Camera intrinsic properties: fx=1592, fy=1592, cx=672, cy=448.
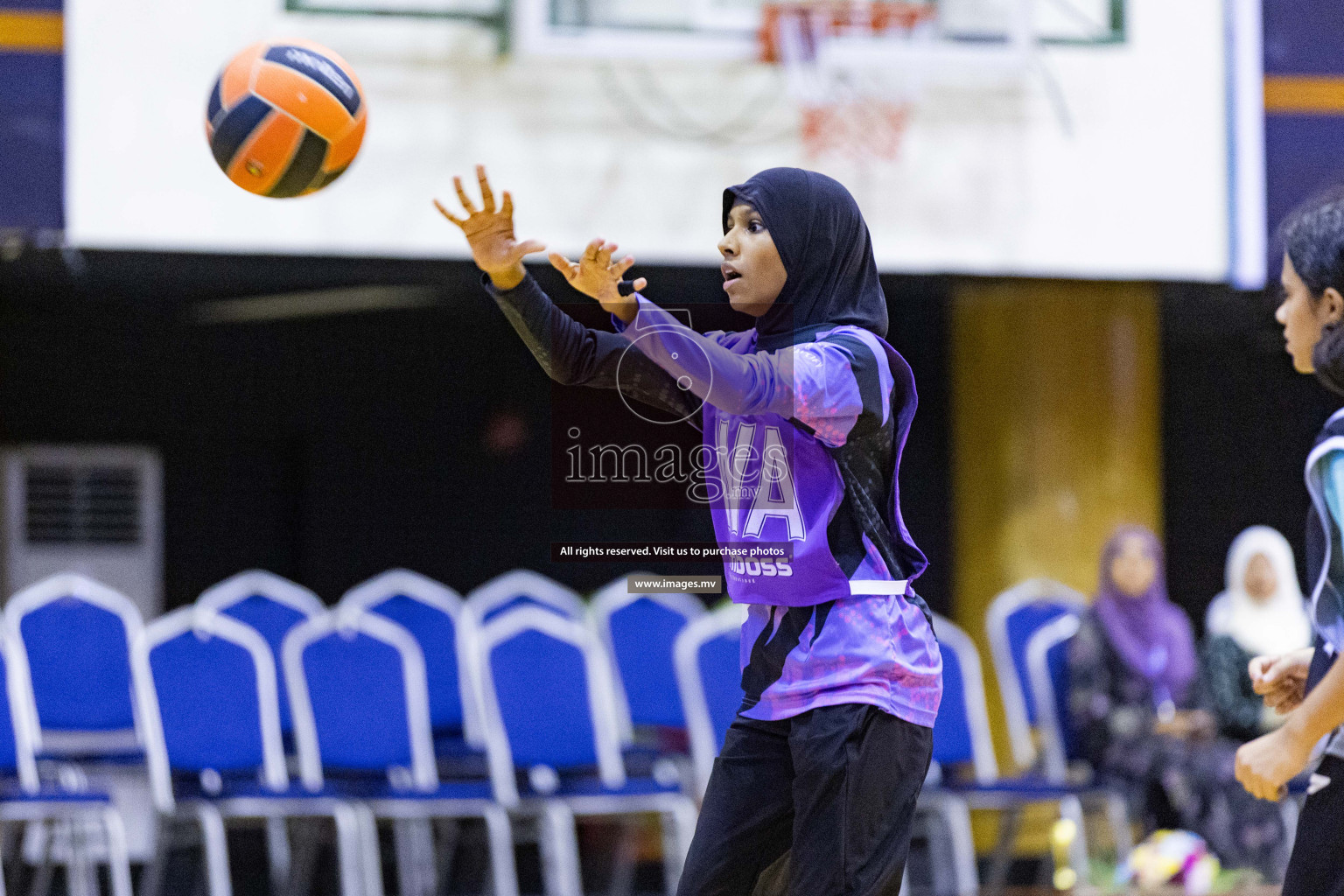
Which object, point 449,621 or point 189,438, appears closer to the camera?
point 449,621

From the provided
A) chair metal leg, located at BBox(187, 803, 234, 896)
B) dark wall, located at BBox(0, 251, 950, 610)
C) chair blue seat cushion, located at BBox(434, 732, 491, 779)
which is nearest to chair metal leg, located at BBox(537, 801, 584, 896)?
chair blue seat cushion, located at BBox(434, 732, 491, 779)

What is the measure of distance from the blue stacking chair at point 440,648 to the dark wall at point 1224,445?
496 centimetres

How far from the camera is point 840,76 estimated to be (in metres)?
6.32

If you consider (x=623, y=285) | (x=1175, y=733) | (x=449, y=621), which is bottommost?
(x=1175, y=733)

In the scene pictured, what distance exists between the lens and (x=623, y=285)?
7.36 feet

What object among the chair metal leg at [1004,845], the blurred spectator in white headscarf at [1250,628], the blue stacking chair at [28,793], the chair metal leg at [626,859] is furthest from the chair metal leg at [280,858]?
the blurred spectator in white headscarf at [1250,628]

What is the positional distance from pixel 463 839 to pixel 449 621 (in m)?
0.93

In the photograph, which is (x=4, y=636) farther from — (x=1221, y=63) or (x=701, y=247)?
(x=1221, y=63)

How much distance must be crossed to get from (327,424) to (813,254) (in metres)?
7.32

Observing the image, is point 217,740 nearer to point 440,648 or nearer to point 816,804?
point 440,648

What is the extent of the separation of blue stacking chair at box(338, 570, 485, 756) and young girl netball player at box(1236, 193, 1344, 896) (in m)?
3.97

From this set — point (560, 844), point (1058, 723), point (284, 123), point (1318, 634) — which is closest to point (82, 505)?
point (560, 844)

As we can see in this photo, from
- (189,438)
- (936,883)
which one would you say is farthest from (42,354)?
(936,883)

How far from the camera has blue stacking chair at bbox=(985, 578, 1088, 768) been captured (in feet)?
19.8
